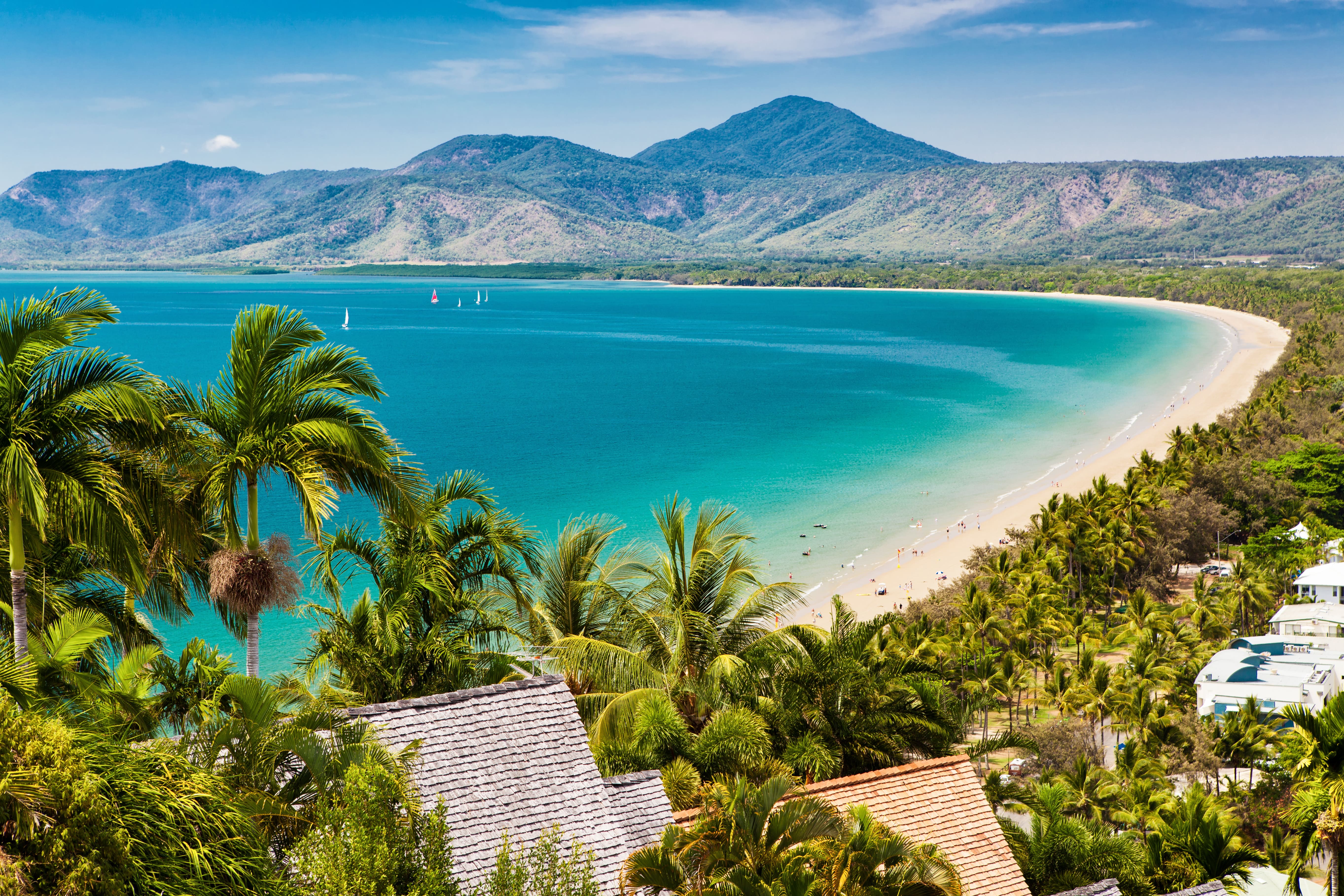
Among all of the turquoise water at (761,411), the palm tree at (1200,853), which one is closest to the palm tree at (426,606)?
the palm tree at (1200,853)

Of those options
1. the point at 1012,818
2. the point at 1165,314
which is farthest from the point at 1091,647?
the point at 1165,314

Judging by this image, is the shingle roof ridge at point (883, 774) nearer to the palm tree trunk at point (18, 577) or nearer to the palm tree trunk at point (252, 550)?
the palm tree trunk at point (252, 550)

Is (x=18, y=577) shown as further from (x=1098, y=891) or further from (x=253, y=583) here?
(x=1098, y=891)

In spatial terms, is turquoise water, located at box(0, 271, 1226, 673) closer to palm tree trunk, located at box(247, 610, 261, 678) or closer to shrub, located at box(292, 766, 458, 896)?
palm tree trunk, located at box(247, 610, 261, 678)

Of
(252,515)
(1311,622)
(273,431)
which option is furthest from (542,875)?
(1311,622)

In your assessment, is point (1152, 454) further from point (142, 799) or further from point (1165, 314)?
point (1165, 314)

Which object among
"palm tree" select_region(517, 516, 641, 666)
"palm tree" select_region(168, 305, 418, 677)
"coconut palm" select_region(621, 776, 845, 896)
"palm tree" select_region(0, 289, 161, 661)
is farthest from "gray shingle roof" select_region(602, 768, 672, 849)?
"palm tree" select_region(517, 516, 641, 666)
